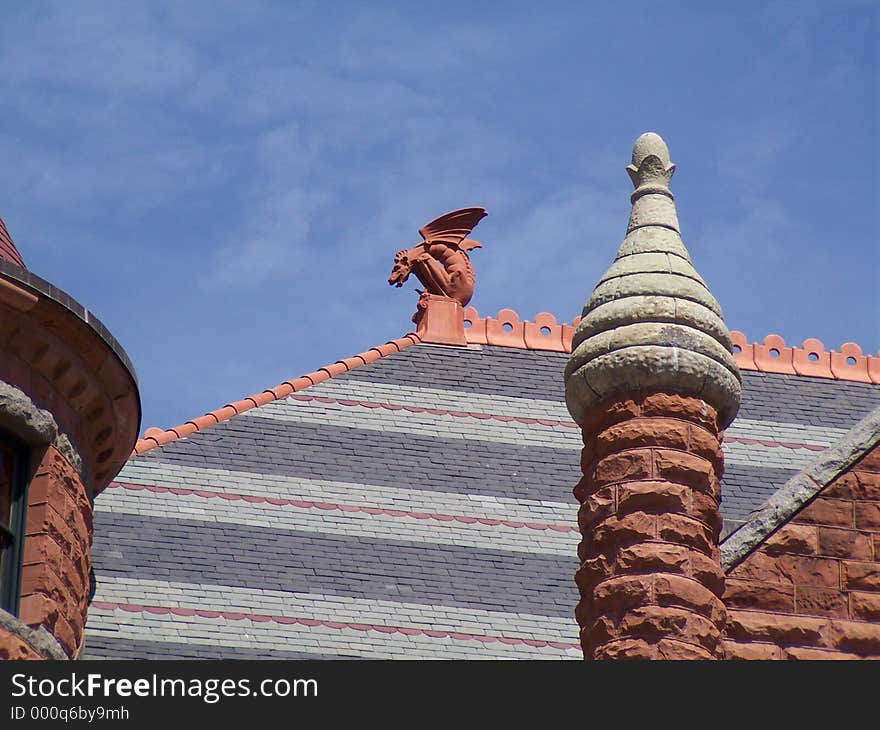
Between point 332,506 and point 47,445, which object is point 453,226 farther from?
point 47,445

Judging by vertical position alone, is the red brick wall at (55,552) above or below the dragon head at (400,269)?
below

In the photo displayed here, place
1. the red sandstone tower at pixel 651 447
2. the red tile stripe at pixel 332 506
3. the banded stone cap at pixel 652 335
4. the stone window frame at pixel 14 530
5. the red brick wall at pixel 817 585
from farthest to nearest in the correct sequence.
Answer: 1. the red tile stripe at pixel 332 506
2. the stone window frame at pixel 14 530
3. the banded stone cap at pixel 652 335
4. the red brick wall at pixel 817 585
5. the red sandstone tower at pixel 651 447

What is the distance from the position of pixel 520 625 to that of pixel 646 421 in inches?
231

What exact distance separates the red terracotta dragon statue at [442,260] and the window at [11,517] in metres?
10.6

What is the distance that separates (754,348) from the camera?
29516 millimetres

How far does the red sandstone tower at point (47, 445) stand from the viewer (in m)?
18.5

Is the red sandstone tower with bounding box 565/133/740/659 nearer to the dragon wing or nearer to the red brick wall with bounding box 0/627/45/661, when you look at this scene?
the red brick wall with bounding box 0/627/45/661

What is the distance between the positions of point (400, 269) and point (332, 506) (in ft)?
16.8

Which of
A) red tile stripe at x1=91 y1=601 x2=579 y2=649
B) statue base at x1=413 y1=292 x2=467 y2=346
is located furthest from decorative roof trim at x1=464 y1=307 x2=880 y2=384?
red tile stripe at x1=91 y1=601 x2=579 y2=649

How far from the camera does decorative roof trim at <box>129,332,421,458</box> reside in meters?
25.6

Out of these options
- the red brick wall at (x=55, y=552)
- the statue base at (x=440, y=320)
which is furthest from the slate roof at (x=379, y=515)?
the red brick wall at (x=55, y=552)

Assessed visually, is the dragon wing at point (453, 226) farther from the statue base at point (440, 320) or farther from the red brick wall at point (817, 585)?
the red brick wall at point (817, 585)

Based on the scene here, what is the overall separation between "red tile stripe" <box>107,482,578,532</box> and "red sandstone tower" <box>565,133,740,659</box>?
6.40 m
